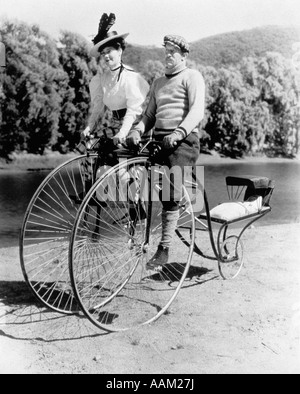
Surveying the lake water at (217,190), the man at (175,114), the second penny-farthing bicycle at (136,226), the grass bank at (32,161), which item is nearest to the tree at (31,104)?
the grass bank at (32,161)

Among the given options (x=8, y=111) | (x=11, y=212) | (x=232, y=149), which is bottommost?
(x=11, y=212)

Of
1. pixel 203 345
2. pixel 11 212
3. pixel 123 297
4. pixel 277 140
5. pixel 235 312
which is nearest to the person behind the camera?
pixel 203 345

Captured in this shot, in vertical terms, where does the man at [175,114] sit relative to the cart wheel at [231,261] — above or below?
above

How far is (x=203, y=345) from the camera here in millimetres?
3080

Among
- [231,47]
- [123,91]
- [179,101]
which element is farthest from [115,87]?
[231,47]

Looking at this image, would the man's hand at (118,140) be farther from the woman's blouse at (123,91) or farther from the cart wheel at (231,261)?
the cart wheel at (231,261)

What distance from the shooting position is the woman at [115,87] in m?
3.54

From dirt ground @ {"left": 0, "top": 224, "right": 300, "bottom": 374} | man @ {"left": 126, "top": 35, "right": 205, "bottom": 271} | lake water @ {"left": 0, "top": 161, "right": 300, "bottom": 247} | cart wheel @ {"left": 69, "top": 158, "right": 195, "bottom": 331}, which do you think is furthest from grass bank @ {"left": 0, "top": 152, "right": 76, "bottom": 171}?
man @ {"left": 126, "top": 35, "right": 205, "bottom": 271}

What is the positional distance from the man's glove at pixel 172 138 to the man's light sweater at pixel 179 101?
62 millimetres

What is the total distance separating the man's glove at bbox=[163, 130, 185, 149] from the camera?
10.6 feet
